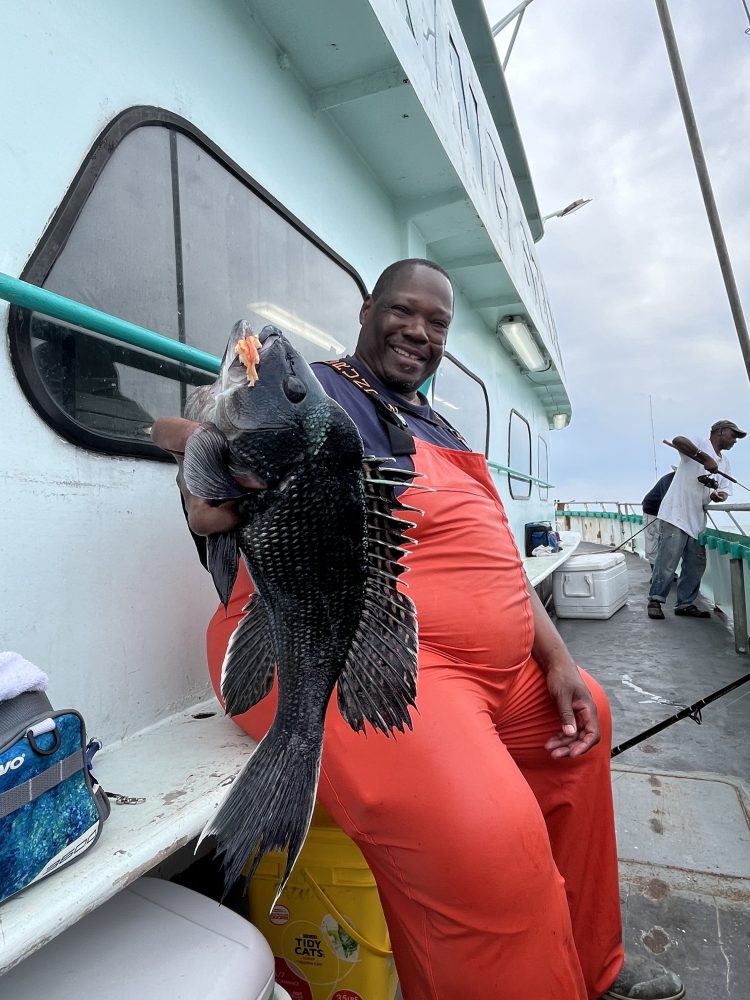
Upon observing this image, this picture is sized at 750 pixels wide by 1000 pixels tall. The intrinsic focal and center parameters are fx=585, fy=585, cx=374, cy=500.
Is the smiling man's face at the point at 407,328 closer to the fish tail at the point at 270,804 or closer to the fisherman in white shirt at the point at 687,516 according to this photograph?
the fish tail at the point at 270,804

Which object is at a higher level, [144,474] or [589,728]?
[144,474]

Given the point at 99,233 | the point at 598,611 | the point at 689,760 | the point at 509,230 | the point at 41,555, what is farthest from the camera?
the point at 598,611

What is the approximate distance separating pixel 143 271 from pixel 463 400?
382cm

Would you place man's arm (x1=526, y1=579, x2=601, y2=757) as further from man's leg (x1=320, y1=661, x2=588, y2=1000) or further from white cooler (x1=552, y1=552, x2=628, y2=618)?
white cooler (x1=552, y1=552, x2=628, y2=618)

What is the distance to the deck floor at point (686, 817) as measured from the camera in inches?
73.3

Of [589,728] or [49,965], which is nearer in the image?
[49,965]

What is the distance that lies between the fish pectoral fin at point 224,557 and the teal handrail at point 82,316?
72 cm

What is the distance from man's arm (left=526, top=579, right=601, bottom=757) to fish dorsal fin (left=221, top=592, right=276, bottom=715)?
1014 mm

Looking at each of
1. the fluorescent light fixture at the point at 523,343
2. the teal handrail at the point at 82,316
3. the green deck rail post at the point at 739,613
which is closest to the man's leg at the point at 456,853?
the teal handrail at the point at 82,316

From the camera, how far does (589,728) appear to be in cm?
161

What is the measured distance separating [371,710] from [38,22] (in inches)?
69.7

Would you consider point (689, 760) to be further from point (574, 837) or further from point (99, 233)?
point (99, 233)

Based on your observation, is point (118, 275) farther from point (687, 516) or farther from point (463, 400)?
point (687, 516)

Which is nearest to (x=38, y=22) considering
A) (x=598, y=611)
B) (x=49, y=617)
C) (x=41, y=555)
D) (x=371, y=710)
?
(x=41, y=555)
